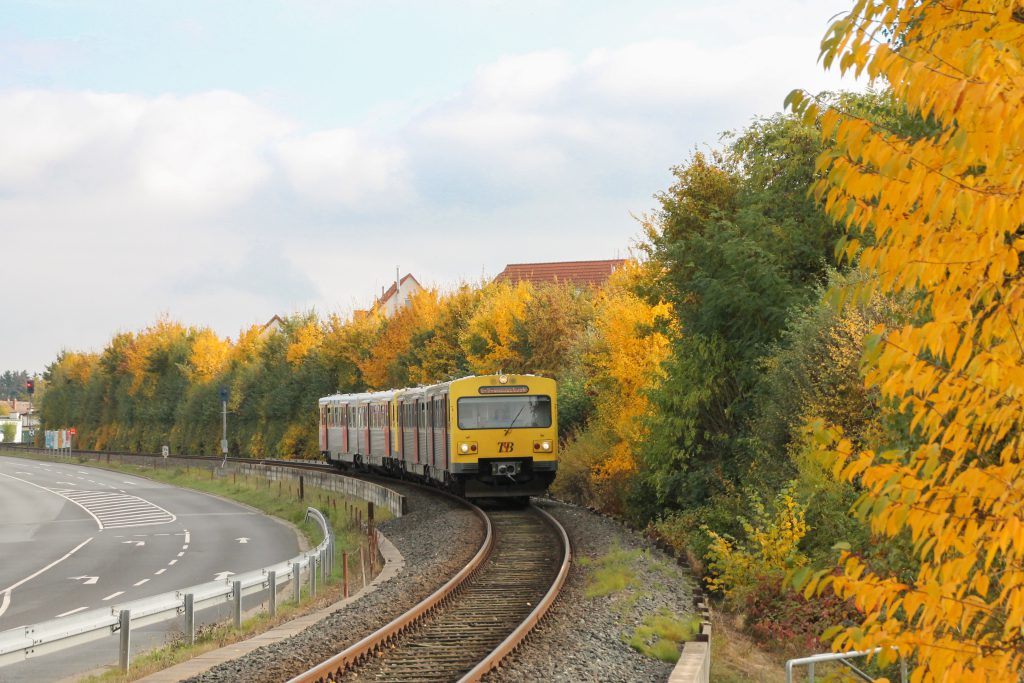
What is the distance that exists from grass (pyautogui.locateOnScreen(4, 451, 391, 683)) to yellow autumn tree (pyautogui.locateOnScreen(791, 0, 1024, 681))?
1064cm

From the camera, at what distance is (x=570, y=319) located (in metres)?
50.5

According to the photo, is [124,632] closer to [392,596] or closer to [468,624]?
[468,624]

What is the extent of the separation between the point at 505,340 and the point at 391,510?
824 inches

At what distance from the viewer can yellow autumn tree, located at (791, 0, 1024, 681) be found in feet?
11.8

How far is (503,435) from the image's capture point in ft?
94.9

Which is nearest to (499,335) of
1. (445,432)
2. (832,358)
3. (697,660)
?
(445,432)

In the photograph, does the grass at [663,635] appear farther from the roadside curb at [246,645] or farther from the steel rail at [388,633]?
the roadside curb at [246,645]

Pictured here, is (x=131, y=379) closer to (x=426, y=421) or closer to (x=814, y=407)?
(x=426, y=421)

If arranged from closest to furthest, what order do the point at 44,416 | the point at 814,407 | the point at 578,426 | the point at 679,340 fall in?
the point at 814,407 < the point at 679,340 < the point at 578,426 < the point at 44,416

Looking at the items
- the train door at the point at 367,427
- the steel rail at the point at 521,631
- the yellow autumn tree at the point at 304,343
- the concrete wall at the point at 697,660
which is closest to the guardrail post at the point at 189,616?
the steel rail at the point at 521,631

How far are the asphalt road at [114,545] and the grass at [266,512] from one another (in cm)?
115

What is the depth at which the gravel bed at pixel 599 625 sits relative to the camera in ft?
37.8

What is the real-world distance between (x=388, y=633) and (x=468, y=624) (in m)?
1.52

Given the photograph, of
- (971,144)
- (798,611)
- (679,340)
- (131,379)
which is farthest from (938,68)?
(131,379)
